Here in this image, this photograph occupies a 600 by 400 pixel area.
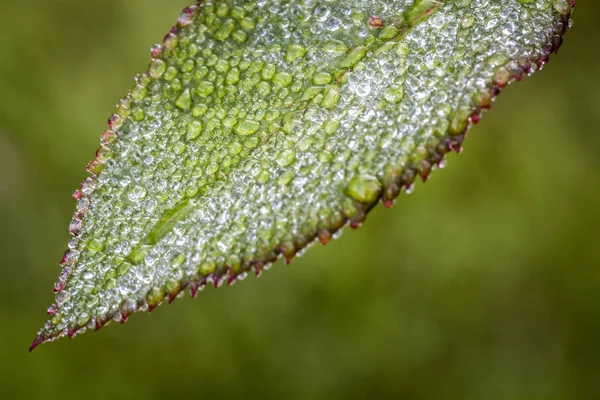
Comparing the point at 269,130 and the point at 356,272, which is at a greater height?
the point at 356,272

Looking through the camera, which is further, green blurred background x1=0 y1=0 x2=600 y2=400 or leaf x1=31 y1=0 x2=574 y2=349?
green blurred background x1=0 y1=0 x2=600 y2=400

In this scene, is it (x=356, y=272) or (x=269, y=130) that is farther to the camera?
(x=356, y=272)

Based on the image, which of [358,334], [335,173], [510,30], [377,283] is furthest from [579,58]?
[335,173]

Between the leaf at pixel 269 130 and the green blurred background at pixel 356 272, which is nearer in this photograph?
the leaf at pixel 269 130
